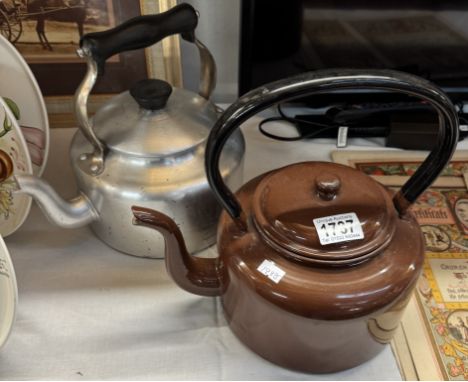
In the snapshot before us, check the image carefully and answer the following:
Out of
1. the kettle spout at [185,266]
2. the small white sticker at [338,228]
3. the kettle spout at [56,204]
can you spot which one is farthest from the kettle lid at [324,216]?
the kettle spout at [56,204]

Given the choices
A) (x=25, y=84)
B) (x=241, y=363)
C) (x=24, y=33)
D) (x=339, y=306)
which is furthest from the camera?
(x=24, y=33)

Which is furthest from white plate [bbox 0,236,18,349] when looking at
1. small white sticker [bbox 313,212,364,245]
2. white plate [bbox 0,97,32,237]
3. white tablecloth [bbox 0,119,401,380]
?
small white sticker [bbox 313,212,364,245]

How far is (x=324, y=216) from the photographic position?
0.48m

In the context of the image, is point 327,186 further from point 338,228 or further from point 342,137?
point 342,137

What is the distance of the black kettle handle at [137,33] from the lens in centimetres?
57

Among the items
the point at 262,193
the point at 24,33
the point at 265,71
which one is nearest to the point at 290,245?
the point at 262,193

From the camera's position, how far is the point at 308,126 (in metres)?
0.90

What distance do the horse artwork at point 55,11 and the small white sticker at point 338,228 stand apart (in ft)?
1.81

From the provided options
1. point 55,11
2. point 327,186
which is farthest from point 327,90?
point 55,11

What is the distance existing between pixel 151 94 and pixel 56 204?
18cm

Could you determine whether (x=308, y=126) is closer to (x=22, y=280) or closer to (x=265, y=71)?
(x=265, y=71)

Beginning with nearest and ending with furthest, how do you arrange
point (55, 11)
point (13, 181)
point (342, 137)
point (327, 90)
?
point (327, 90) < point (13, 181) < point (55, 11) < point (342, 137)

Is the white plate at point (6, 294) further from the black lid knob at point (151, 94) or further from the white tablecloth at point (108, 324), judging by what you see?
the black lid knob at point (151, 94)

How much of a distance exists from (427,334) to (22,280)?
546 mm
